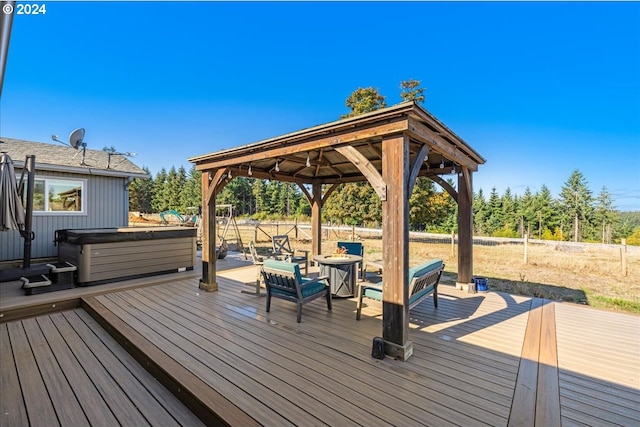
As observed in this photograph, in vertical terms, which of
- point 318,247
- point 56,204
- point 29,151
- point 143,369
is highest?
point 29,151

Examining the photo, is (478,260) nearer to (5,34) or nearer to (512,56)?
(512,56)

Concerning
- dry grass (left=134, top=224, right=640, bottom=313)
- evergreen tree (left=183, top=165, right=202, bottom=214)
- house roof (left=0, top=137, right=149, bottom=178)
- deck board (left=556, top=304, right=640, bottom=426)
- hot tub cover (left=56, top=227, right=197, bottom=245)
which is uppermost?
evergreen tree (left=183, top=165, right=202, bottom=214)

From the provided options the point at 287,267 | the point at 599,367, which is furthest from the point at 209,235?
the point at 599,367

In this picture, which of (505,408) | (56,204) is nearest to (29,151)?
(56,204)

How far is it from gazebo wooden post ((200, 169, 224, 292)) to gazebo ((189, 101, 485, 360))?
0.8 inches

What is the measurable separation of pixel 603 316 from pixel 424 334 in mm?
3180

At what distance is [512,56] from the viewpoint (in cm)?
1028

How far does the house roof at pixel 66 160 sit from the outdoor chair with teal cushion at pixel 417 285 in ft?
27.3

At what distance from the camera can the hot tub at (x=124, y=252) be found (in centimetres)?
566

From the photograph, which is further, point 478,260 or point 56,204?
point 478,260

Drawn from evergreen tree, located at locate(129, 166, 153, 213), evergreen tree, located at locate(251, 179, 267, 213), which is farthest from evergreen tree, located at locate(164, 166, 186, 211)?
evergreen tree, located at locate(251, 179, 267, 213)

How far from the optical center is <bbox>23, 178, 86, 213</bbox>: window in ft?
23.9

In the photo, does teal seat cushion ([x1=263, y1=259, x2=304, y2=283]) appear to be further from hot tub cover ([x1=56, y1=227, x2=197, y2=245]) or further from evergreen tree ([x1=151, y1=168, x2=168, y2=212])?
evergreen tree ([x1=151, y1=168, x2=168, y2=212])

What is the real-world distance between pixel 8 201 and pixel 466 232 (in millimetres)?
8717
